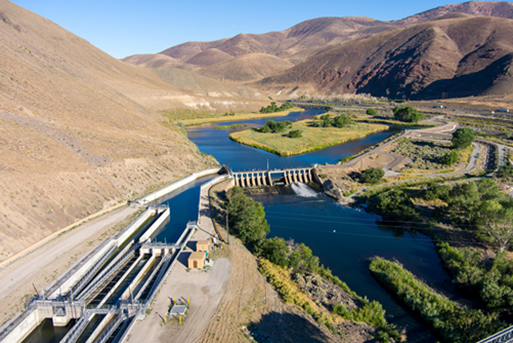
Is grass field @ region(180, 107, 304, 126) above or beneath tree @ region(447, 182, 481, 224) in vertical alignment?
above

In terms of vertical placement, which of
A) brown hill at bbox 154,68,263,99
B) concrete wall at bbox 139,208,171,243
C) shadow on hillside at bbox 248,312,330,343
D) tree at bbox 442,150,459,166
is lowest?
shadow on hillside at bbox 248,312,330,343

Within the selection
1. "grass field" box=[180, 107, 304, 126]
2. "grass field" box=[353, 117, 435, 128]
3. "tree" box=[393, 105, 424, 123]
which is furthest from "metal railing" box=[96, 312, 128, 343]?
"tree" box=[393, 105, 424, 123]

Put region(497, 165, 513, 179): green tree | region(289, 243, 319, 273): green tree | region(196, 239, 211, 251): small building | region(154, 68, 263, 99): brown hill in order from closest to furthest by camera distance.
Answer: region(289, 243, 319, 273): green tree
region(196, 239, 211, 251): small building
region(497, 165, 513, 179): green tree
region(154, 68, 263, 99): brown hill

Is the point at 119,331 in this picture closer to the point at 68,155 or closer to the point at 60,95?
the point at 68,155

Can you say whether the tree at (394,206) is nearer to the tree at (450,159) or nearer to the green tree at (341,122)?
the tree at (450,159)

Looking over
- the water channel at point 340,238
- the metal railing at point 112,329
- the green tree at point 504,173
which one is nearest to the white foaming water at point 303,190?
the water channel at point 340,238

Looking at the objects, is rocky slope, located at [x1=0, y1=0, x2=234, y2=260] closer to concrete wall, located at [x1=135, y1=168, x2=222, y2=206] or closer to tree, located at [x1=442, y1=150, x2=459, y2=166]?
concrete wall, located at [x1=135, y1=168, x2=222, y2=206]

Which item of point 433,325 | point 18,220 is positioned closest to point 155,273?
point 18,220
